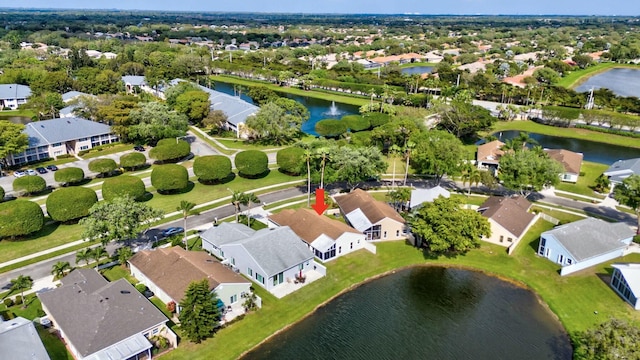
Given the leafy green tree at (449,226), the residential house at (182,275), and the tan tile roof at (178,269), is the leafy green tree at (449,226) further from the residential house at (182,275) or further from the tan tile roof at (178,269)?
the tan tile roof at (178,269)

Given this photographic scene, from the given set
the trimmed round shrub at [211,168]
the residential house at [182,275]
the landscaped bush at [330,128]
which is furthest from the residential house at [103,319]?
the landscaped bush at [330,128]

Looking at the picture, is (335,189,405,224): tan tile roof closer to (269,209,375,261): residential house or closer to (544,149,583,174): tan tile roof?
(269,209,375,261): residential house

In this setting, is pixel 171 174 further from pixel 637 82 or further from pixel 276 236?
pixel 637 82

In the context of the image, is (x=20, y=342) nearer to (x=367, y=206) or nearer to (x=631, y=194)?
(x=367, y=206)

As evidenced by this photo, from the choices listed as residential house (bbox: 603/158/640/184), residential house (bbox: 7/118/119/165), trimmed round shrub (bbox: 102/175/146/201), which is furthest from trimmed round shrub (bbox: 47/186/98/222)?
residential house (bbox: 603/158/640/184)

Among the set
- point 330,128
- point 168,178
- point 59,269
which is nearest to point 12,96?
point 168,178

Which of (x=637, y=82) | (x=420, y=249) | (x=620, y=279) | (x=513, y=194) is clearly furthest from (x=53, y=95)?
(x=637, y=82)
